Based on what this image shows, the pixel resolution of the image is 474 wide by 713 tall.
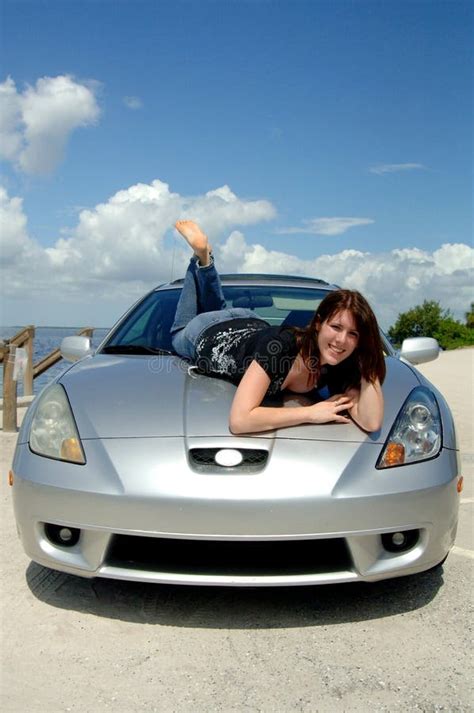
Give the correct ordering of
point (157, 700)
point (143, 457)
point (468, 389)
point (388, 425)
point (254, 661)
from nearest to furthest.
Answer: point (157, 700)
point (254, 661)
point (143, 457)
point (388, 425)
point (468, 389)

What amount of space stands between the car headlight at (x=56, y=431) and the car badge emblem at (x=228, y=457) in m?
0.48

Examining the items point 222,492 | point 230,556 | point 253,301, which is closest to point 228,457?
point 222,492

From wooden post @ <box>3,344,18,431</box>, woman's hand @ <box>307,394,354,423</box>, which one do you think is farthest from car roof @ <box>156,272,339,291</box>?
wooden post @ <box>3,344,18,431</box>

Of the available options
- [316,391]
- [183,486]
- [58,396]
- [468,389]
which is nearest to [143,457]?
[183,486]

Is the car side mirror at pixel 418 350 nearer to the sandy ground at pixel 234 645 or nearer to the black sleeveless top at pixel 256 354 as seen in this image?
the black sleeveless top at pixel 256 354

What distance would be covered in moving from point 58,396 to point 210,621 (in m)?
1.05

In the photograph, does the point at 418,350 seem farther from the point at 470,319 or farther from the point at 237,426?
the point at 470,319

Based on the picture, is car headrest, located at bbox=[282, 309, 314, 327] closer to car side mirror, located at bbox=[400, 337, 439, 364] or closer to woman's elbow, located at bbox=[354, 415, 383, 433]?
car side mirror, located at bbox=[400, 337, 439, 364]

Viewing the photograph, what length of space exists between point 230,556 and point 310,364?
2.67ft

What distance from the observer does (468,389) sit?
1083 centimetres

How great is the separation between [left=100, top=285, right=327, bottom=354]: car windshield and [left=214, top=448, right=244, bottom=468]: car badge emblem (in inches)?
48.3

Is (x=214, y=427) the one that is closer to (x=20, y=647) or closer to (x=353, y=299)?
(x=353, y=299)

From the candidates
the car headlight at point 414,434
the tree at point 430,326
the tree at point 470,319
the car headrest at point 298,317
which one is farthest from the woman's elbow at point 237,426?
the tree at point 470,319

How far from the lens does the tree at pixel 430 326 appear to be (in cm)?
3500
